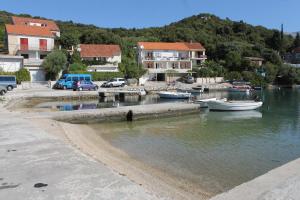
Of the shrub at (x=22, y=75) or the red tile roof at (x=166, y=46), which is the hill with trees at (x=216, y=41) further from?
the shrub at (x=22, y=75)

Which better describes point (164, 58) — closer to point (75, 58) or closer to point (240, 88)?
point (240, 88)

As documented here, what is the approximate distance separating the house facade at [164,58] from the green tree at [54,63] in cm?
2727

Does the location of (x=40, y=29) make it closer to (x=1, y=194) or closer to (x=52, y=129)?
(x=52, y=129)

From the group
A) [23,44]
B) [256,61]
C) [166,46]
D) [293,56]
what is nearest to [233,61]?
[256,61]

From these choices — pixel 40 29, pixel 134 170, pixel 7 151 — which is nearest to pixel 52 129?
pixel 7 151

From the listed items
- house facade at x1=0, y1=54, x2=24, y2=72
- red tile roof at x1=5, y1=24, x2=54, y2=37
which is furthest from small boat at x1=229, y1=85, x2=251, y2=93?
house facade at x1=0, y1=54, x2=24, y2=72

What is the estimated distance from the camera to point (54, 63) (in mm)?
56688

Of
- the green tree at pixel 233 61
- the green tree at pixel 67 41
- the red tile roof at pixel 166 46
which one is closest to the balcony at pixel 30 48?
the green tree at pixel 67 41

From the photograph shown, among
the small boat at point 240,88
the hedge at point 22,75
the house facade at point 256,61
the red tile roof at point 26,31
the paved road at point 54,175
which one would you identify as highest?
the red tile roof at point 26,31

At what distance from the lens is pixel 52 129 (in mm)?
19688

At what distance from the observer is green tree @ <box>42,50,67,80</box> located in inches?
2223

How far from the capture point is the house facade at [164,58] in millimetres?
82688

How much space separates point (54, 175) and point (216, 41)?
10742cm

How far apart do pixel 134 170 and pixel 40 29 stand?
6006cm
